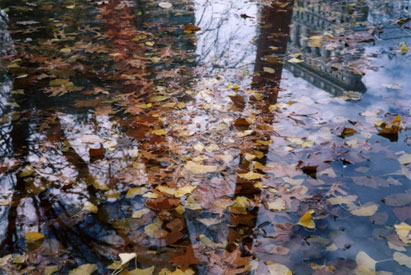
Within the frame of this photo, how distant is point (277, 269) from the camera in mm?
1834

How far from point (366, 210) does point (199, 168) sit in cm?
111

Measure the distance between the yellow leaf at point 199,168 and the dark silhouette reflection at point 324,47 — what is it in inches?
62.5

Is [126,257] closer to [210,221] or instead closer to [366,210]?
[210,221]

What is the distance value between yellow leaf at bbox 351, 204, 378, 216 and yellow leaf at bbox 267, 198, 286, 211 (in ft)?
1.38

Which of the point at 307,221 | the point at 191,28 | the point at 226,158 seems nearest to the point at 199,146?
the point at 226,158

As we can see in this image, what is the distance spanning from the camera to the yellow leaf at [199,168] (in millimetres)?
2507

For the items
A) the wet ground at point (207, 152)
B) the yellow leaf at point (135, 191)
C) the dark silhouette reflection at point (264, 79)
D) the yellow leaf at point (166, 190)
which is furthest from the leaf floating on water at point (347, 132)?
the yellow leaf at point (135, 191)

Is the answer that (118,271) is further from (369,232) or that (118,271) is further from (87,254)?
(369,232)

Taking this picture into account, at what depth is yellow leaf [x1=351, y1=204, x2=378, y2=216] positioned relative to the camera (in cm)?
215

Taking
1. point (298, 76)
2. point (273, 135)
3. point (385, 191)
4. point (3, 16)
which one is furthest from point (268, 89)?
point (3, 16)

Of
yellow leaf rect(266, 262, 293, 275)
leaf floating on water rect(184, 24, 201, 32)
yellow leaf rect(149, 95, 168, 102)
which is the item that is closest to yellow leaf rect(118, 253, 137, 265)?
yellow leaf rect(266, 262, 293, 275)

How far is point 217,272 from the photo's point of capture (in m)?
1.83

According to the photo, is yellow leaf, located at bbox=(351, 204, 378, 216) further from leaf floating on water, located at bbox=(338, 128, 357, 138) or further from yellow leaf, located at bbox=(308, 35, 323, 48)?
yellow leaf, located at bbox=(308, 35, 323, 48)

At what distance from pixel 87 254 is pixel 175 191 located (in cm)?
66
